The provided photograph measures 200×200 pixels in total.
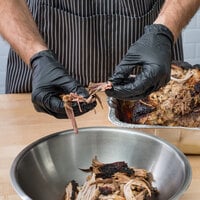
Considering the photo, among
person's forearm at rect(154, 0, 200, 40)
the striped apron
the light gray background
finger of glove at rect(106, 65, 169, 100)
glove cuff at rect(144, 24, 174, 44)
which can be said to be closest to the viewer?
→ finger of glove at rect(106, 65, 169, 100)

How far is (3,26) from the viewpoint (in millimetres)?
1128

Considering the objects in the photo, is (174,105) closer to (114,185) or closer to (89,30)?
(114,185)

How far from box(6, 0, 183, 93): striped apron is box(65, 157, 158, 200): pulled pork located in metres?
0.48

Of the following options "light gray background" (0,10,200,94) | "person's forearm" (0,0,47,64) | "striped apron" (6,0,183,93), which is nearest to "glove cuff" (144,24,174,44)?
"person's forearm" (0,0,47,64)

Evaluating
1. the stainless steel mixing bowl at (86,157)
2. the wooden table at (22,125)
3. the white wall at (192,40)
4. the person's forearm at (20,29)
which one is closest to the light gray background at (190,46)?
the white wall at (192,40)

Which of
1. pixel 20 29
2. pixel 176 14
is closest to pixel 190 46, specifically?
pixel 176 14

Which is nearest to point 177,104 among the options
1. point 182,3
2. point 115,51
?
point 182,3

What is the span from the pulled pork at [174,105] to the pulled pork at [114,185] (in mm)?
134

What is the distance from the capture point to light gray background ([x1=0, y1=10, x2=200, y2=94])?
2.22 metres

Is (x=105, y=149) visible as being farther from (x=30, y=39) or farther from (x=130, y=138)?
(x=30, y=39)

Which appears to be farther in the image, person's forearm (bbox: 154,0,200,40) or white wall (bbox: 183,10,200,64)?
white wall (bbox: 183,10,200,64)

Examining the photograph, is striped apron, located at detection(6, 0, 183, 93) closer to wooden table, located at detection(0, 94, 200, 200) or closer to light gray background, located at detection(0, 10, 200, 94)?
wooden table, located at detection(0, 94, 200, 200)

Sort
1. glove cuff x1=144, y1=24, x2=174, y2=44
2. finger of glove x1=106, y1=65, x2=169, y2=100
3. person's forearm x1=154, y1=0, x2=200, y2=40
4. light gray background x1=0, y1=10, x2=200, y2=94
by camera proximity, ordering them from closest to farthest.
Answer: finger of glove x1=106, y1=65, x2=169, y2=100
glove cuff x1=144, y1=24, x2=174, y2=44
person's forearm x1=154, y1=0, x2=200, y2=40
light gray background x1=0, y1=10, x2=200, y2=94

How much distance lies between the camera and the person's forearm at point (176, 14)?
102cm
